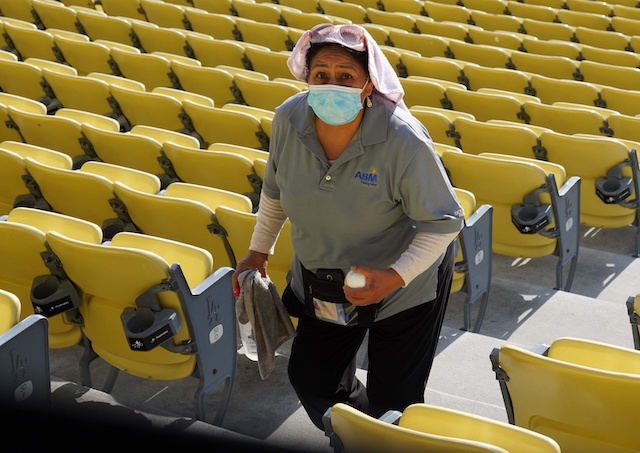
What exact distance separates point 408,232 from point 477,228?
1.28 metres

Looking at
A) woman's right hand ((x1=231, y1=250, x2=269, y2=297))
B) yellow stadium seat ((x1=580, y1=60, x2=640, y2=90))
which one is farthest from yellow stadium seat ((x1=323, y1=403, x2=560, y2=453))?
yellow stadium seat ((x1=580, y1=60, x2=640, y2=90))

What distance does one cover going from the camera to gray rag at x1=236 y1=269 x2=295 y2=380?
95.9 inches

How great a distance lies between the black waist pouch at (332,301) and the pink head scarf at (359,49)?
0.46 meters

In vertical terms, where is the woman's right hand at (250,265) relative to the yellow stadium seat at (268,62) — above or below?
above

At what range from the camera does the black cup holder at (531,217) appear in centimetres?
375

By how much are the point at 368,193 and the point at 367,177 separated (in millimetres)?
38

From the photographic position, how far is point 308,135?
224cm

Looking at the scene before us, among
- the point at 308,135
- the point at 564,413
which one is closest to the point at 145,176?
the point at 308,135

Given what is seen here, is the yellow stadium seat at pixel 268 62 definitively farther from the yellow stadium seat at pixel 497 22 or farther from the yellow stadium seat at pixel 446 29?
the yellow stadium seat at pixel 497 22


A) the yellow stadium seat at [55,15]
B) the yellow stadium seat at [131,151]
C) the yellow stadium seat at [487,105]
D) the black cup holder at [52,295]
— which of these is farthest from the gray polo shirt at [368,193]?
the yellow stadium seat at [55,15]

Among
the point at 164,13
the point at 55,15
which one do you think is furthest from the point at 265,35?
the point at 55,15

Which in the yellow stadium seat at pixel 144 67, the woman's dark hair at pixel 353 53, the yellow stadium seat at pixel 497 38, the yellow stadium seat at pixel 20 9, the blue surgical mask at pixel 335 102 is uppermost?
the woman's dark hair at pixel 353 53

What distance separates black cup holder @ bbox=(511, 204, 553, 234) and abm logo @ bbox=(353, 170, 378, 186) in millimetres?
1756

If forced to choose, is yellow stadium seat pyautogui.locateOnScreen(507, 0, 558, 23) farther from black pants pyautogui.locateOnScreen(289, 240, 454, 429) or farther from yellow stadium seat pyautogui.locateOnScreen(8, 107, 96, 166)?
black pants pyautogui.locateOnScreen(289, 240, 454, 429)
